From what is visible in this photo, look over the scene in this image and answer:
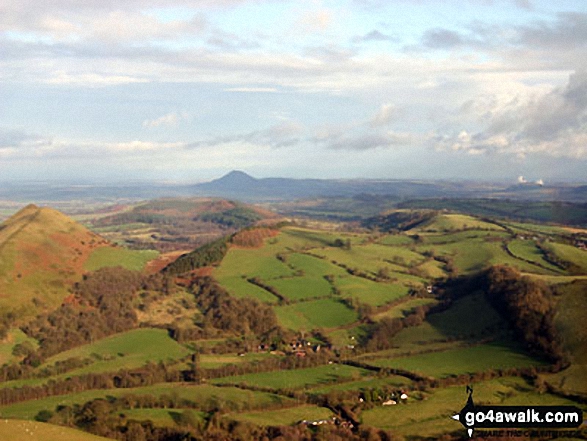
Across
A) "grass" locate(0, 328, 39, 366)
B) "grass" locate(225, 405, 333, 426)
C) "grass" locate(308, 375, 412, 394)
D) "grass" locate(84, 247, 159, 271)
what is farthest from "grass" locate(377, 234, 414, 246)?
"grass" locate(0, 328, 39, 366)

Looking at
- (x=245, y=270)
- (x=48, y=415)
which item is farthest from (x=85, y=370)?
(x=245, y=270)

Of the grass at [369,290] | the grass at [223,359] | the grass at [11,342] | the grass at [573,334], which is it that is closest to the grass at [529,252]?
the grass at [573,334]

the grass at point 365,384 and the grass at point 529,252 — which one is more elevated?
the grass at point 529,252

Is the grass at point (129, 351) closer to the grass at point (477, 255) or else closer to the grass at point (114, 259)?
the grass at point (114, 259)

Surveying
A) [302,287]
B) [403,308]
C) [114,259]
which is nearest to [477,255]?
[403,308]

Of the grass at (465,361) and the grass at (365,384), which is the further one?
the grass at (465,361)

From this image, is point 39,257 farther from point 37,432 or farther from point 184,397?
point 37,432

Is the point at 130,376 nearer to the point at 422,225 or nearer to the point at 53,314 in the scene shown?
the point at 53,314
